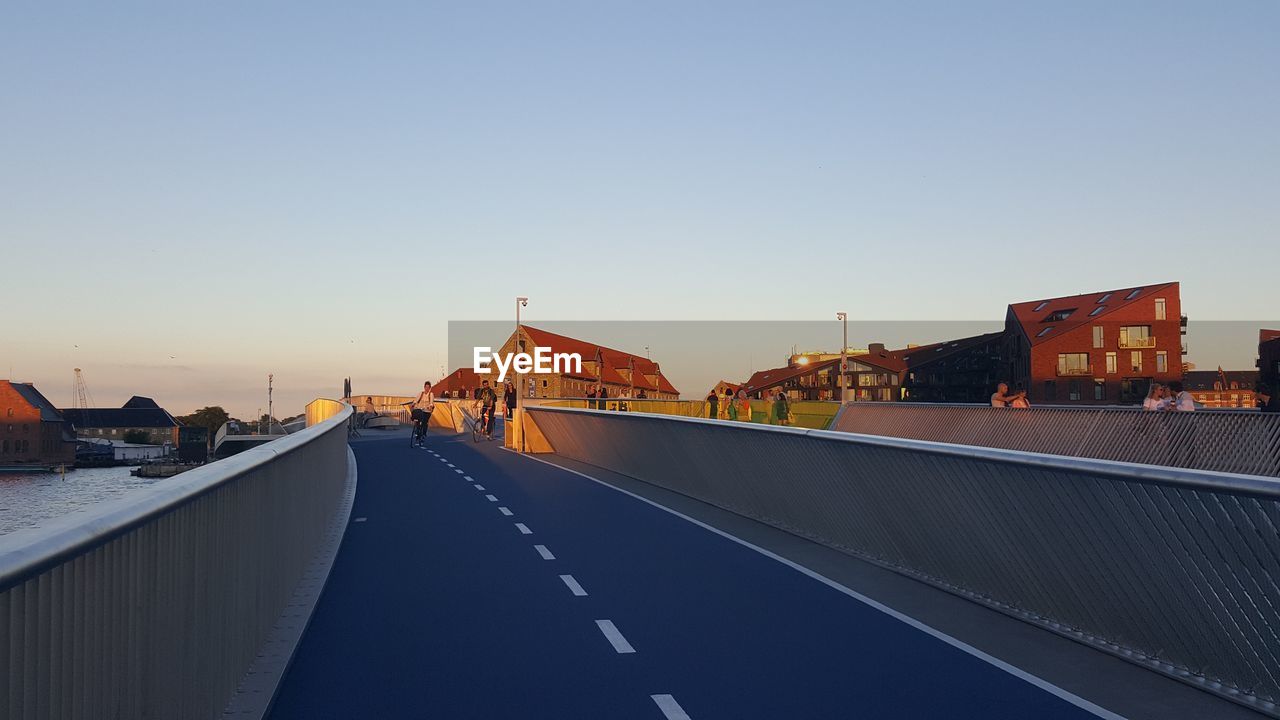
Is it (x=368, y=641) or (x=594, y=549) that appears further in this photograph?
(x=594, y=549)

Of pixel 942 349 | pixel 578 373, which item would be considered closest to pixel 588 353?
pixel 578 373

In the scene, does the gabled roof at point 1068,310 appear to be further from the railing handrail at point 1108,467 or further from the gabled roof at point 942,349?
the railing handrail at point 1108,467

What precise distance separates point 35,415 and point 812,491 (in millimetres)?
8195

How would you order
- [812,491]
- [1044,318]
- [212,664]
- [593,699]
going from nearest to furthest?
[212,664] → [593,699] → [812,491] → [1044,318]

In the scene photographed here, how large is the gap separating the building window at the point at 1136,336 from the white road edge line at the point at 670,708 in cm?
9918

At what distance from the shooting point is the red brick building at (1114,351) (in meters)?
97.4

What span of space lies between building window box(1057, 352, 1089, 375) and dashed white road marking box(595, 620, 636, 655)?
316ft

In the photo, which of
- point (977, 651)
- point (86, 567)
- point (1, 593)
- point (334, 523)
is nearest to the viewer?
point (1, 593)

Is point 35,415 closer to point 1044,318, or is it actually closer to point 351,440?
point 351,440

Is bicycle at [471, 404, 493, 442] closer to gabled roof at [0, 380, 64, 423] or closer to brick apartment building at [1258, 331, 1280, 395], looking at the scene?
gabled roof at [0, 380, 64, 423]

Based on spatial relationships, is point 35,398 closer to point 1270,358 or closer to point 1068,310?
point 1270,358

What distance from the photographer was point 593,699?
6.68m

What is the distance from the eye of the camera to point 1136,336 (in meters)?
97.8

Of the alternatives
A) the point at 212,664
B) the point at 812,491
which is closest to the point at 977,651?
the point at 212,664
